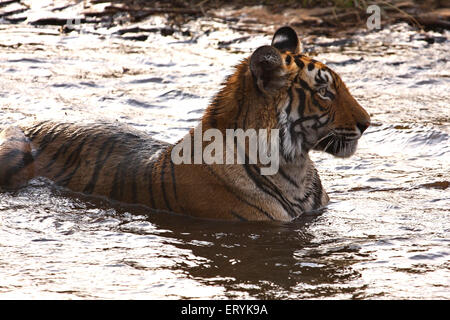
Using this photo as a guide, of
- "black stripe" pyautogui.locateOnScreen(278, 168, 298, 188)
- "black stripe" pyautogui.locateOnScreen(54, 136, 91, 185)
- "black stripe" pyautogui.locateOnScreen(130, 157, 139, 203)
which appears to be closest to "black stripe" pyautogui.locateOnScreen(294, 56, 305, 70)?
"black stripe" pyautogui.locateOnScreen(278, 168, 298, 188)

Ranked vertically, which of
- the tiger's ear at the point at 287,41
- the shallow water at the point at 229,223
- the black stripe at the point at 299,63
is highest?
the tiger's ear at the point at 287,41

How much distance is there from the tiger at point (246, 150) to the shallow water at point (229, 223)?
0.10 m

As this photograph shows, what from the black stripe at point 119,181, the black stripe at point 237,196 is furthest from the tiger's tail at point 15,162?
the black stripe at point 237,196

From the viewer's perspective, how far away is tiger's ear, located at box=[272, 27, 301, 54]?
4977 mm

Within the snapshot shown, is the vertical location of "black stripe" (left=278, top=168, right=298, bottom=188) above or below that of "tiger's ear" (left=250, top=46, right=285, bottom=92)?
below

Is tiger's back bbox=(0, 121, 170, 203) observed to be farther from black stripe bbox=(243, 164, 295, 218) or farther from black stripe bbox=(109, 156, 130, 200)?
black stripe bbox=(243, 164, 295, 218)

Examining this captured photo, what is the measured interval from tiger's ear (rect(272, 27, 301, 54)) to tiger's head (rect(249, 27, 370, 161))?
0.17 m

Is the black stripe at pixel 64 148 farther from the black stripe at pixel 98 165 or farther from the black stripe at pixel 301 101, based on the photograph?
the black stripe at pixel 301 101

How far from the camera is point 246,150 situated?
15.5 ft

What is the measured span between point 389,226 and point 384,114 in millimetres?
2495

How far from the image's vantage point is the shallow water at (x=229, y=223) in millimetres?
3980

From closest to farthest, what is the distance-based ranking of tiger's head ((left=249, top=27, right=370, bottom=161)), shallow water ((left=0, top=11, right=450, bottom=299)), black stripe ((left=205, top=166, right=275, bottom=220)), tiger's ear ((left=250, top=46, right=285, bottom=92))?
1. shallow water ((left=0, top=11, right=450, bottom=299))
2. tiger's ear ((left=250, top=46, right=285, bottom=92))
3. tiger's head ((left=249, top=27, right=370, bottom=161))
4. black stripe ((left=205, top=166, right=275, bottom=220))

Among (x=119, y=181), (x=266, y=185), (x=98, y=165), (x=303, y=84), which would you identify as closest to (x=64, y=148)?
(x=98, y=165)
